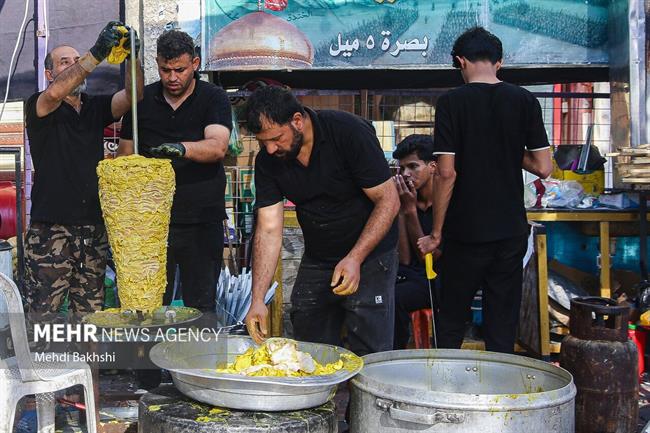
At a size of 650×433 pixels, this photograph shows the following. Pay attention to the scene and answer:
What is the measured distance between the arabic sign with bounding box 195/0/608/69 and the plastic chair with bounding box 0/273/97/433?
385 cm

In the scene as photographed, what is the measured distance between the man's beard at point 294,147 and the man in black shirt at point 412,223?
4.90 ft

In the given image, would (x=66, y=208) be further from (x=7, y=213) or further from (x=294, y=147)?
(x=7, y=213)

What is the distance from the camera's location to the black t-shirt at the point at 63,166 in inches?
167

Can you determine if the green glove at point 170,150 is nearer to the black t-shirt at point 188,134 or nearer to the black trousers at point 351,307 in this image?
the black t-shirt at point 188,134

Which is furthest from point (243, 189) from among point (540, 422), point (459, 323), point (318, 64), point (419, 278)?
point (540, 422)

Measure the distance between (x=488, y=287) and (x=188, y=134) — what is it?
1.83 metres

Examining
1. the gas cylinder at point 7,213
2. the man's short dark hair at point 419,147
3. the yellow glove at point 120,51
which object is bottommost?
the gas cylinder at point 7,213

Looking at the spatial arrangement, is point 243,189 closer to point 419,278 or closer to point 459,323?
point 419,278

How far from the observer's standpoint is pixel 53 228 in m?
4.25

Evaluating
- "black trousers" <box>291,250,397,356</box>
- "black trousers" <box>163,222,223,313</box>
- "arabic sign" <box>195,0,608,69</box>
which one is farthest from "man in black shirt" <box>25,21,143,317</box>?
"arabic sign" <box>195,0,608,69</box>

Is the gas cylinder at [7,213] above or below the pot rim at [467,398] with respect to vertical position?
above

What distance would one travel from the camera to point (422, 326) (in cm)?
494

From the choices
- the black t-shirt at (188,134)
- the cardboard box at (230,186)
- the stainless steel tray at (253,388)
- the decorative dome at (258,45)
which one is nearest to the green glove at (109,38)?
the black t-shirt at (188,134)

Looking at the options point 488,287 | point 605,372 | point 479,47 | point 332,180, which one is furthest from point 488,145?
point 605,372
